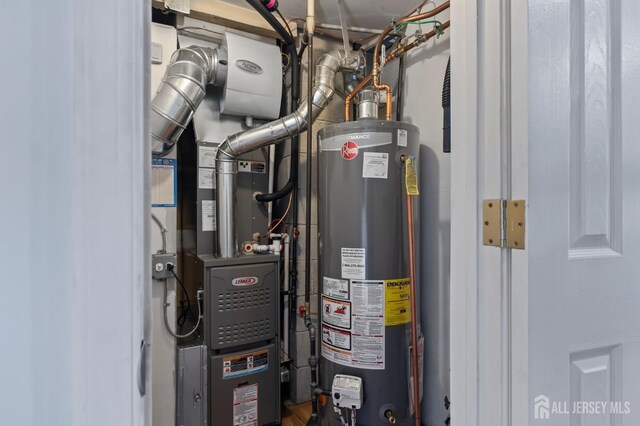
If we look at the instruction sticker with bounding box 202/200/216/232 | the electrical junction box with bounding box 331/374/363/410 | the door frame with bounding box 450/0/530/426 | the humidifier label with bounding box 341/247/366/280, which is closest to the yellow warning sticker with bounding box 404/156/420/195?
the humidifier label with bounding box 341/247/366/280

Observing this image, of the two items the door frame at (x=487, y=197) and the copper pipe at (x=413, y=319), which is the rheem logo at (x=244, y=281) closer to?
the copper pipe at (x=413, y=319)

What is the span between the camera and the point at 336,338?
142cm

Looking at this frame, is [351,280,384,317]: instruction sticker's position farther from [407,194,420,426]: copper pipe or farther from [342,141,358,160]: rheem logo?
[342,141,358,160]: rheem logo

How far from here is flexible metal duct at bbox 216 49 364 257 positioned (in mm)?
1689

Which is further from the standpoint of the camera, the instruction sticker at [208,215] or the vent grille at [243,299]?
the instruction sticker at [208,215]

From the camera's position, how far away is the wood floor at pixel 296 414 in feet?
5.90

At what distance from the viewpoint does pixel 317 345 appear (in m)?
1.62

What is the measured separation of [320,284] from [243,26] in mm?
1496

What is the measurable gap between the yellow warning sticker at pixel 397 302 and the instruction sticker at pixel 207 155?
3.65 ft

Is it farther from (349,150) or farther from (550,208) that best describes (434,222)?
(550,208)
